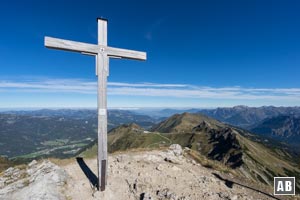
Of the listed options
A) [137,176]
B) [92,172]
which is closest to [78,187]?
[92,172]

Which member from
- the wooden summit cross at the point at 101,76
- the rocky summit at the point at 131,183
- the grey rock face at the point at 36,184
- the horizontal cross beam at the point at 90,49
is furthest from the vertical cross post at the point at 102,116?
the grey rock face at the point at 36,184

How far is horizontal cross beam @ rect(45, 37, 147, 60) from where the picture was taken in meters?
11.2

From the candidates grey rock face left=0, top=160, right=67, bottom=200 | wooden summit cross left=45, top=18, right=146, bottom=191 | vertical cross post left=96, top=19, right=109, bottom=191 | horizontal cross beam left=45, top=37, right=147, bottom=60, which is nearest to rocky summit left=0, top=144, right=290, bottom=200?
grey rock face left=0, top=160, right=67, bottom=200

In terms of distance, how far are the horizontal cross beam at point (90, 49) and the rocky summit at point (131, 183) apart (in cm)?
752

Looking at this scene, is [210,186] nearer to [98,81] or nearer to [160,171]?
[160,171]

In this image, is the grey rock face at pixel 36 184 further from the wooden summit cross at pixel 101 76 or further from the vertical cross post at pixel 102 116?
the wooden summit cross at pixel 101 76

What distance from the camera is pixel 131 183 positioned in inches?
530

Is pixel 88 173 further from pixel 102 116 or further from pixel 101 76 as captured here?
pixel 101 76

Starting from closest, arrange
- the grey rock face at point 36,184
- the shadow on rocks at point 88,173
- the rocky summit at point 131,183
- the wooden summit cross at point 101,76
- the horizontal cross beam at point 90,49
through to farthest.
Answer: the horizontal cross beam at point 90,49
the grey rock face at point 36,184
the rocky summit at point 131,183
the wooden summit cross at point 101,76
the shadow on rocks at point 88,173

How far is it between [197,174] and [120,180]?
5.32 meters

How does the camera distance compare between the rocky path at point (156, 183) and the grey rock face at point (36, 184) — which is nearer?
the grey rock face at point (36, 184)

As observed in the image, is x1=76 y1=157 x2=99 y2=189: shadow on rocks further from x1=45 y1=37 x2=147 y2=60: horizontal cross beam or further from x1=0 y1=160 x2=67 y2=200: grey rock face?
x1=45 y1=37 x2=147 y2=60: horizontal cross beam

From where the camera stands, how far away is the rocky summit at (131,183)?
12046 mm

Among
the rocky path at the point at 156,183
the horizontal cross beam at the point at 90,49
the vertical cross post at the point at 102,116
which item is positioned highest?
the horizontal cross beam at the point at 90,49
